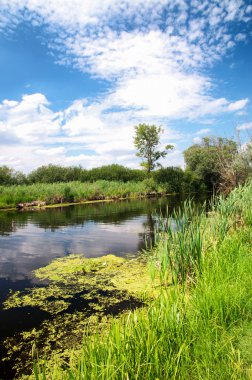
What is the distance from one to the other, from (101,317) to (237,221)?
14.5ft

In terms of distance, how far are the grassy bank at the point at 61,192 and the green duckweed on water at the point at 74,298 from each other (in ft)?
59.0

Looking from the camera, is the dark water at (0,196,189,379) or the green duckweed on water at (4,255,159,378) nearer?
the green duckweed on water at (4,255,159,378)

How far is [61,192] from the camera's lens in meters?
26.8

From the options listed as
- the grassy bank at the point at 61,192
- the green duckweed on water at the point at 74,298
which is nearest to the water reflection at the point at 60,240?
the green duckweed on water at the point at 74,298

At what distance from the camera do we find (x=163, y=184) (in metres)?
37.9

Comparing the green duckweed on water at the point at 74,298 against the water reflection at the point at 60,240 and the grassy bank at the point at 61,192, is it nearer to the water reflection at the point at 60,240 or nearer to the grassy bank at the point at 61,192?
the water reflection at the point at 60,240

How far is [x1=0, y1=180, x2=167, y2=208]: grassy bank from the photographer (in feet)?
80.8

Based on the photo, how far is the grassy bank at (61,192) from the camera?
24625 millimetres

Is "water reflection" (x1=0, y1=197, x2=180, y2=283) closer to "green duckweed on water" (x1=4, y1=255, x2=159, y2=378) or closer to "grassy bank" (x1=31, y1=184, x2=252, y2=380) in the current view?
"green duckweed on water" (x1=4, y1=255, x2=159, y2=378)

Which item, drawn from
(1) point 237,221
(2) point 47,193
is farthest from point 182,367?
(2) point 47,193

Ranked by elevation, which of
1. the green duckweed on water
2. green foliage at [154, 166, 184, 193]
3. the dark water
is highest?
green foliage at [154, 166, 184, 193]

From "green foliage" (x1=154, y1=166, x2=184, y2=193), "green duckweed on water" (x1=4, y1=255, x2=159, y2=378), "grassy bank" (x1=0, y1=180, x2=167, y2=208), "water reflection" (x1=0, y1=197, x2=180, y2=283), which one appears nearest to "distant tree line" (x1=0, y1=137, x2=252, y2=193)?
"green foliage" (x1=154, y1=166, x2=184, y2=193)

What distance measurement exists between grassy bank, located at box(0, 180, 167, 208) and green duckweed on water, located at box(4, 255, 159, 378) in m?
18.0

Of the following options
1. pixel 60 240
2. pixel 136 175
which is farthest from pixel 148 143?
pixel 60 240
